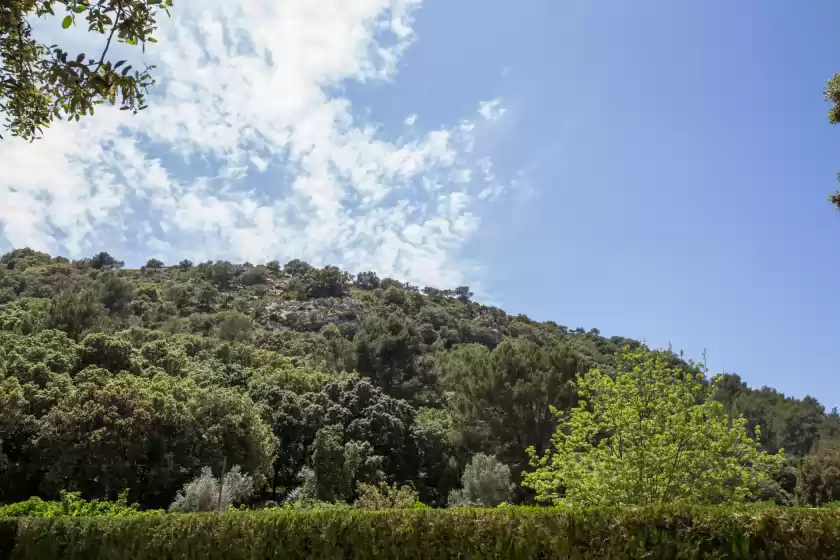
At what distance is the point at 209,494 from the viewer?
73.0 ft

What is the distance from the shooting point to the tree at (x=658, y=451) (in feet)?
38.6

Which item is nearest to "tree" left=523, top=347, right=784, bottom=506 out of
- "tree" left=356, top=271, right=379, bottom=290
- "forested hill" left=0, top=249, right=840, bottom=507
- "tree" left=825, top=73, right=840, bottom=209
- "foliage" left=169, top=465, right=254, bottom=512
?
"tree" left=825, top=73, right=840, bottom=209

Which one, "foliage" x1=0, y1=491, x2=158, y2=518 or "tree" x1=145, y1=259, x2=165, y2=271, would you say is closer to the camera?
"foliage" x1=0, y1=491, x2=158, y2=518

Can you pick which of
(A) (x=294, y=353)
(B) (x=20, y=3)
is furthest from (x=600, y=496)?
(A) (x=294, y=353)

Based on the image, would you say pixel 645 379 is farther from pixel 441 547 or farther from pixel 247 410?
pixel 247 410

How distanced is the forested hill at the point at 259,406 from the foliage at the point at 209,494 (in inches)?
67.8

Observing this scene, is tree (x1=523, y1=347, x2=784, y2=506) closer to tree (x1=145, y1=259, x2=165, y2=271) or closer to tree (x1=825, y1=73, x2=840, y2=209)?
tree (x1=825, y1=73, x2=840, y2=209)

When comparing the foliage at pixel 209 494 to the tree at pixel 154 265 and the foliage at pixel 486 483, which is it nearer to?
the foliage at pixel 486 483

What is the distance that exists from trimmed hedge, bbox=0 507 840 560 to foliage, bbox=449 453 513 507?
1597 cm

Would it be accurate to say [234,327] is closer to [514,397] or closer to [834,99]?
[514,397]

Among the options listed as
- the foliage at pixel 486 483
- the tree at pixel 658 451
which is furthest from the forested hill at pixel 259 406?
the tree at pixel 658 451

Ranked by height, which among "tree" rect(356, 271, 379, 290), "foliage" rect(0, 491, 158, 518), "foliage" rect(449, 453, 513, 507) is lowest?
"foliage" rect(0, 491, 158, 518)

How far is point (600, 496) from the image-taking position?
12.0 meters

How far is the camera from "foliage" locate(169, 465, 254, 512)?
2200cm
